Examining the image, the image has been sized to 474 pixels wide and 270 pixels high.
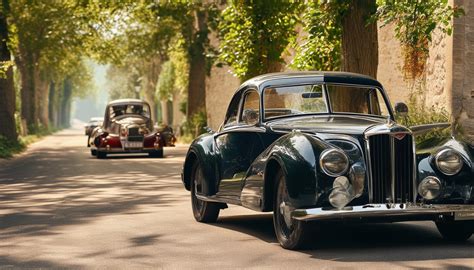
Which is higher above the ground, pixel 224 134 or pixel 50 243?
pixel 224 134

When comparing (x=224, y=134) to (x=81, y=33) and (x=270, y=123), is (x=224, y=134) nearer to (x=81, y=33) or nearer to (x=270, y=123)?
(x=270, y=123)

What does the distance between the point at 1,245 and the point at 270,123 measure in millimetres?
3087

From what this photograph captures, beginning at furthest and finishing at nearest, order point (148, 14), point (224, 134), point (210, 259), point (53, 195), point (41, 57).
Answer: point (41, 57)
point (148, 14)
point (53, 195)
point (224, 134)
point (210, 259)

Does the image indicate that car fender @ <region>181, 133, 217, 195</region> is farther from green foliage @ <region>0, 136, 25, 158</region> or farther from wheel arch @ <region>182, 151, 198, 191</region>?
green foliage @ <region>0, 136, 25, 158</region>

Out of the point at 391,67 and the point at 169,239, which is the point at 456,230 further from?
the point at 391,67

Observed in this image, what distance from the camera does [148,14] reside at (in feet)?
142

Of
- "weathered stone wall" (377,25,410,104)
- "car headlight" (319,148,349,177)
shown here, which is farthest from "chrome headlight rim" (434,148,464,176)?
"weathered stone wall" (377,25,410,104)

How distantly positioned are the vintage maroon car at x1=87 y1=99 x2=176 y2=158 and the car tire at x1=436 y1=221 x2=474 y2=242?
22.4 meters

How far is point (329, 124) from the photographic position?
33.1 ft

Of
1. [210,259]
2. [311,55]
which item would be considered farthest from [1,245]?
[311,55]

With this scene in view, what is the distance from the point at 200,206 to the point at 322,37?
34.1 ft

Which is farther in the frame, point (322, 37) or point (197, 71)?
point (197, 71)

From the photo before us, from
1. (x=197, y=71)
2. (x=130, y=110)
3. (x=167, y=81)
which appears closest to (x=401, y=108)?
(x=130, y=110)

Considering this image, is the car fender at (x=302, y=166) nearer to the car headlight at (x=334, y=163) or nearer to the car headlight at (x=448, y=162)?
the car headlight at (x=334, y=163)
